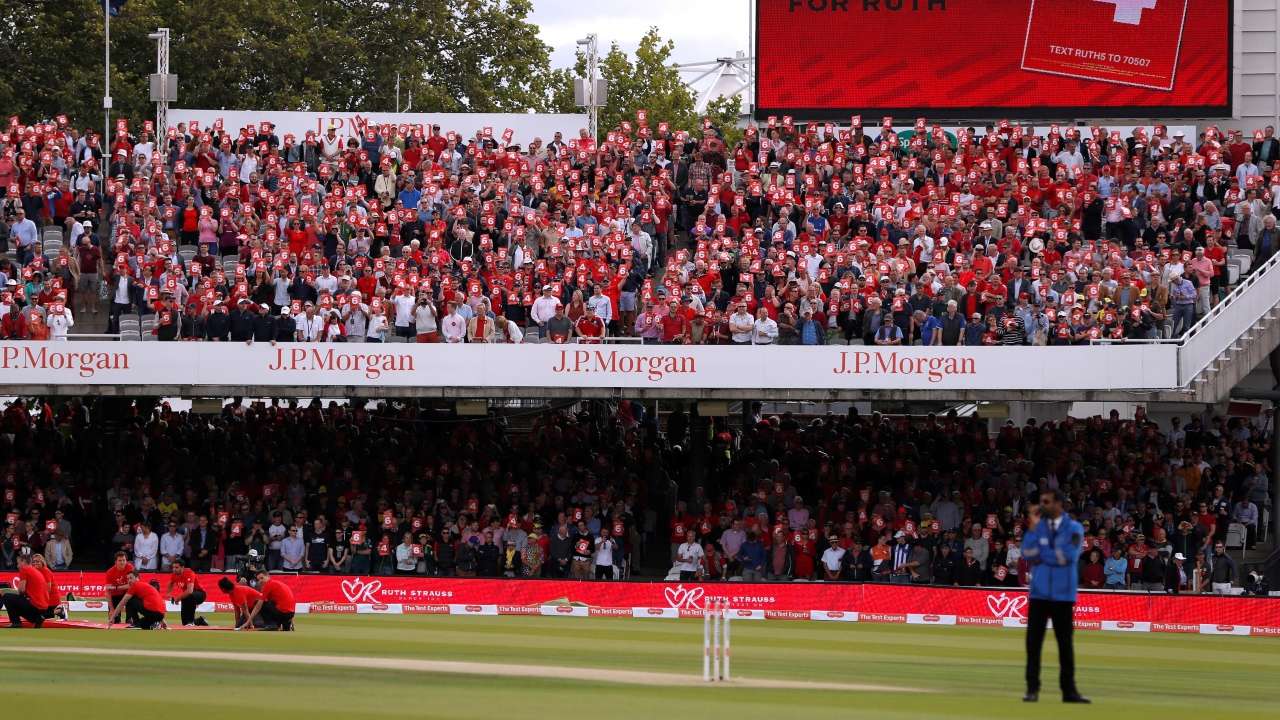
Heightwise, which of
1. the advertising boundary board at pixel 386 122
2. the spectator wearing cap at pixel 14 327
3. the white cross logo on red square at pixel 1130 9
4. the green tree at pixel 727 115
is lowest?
the spectator wearing cap at pixel 14 327

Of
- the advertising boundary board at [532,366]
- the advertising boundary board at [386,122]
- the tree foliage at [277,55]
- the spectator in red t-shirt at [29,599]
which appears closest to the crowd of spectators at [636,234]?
the advertising boundary board at [532,366]

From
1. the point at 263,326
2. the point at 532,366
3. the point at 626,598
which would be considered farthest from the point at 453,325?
the point at 626,598

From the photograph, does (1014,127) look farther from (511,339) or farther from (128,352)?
(128,352)

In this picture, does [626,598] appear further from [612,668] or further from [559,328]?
[612,668]

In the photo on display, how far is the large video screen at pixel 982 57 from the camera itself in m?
39.9

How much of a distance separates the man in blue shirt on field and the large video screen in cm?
2714

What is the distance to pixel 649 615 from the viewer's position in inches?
1142

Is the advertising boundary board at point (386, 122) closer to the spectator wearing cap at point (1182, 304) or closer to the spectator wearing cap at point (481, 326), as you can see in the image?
the spectator wearing cap at point (481, 326)

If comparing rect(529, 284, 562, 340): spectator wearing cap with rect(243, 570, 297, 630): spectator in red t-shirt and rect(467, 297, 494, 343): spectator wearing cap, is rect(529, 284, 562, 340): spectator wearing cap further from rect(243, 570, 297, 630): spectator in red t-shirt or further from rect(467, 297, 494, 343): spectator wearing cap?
rect(243, 570, 297, 630): spectator in red t-shirt

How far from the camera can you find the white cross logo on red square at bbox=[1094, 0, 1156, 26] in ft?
131

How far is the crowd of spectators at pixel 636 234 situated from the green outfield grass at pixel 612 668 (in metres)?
7.04

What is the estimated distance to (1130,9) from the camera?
4016 cm

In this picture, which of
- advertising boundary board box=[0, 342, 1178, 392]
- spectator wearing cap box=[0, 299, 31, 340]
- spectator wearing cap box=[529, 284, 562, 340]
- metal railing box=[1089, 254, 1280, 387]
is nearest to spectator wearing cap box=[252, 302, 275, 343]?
advertising boundary board box=[0, 342, 1178, 392]

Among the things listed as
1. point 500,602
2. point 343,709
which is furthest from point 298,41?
point 343,709
